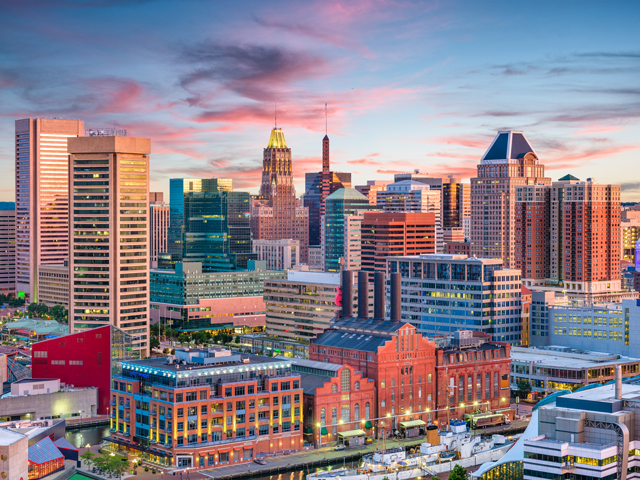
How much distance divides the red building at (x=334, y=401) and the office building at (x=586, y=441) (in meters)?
49.3

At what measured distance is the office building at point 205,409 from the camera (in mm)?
136000

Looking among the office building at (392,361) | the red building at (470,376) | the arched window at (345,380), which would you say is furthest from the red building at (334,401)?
the red building at (470,376)

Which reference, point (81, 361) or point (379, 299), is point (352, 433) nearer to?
point (379, 299)

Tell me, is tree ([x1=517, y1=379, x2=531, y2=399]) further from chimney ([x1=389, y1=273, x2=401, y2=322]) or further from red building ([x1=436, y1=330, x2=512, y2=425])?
chimney ([x1=389, y1=273, x2=401, y2=322])

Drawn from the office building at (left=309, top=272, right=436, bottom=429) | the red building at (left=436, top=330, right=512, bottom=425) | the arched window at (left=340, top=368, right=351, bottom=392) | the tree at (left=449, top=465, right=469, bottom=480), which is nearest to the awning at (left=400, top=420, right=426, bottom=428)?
the office building at (left=309, top=272, right=436, bottom=429)

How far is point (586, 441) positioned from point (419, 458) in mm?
37740

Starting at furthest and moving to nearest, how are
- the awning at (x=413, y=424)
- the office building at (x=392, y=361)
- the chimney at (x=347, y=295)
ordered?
the chimney at (x=347, y=295) → the office building at (x=392, y=361) → the awning at (x=413, y=424)

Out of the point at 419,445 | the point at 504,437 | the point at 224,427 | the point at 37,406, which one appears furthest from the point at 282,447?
the point at 37,406

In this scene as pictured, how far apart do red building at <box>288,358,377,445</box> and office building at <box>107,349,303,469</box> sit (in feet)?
12.9

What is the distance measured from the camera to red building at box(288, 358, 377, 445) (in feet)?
495

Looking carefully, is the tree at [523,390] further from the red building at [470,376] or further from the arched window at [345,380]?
the arched window at [345,380]

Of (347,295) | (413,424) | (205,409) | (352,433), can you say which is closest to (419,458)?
(352,433)

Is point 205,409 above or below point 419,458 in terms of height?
above

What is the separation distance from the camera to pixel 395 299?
182375mm
